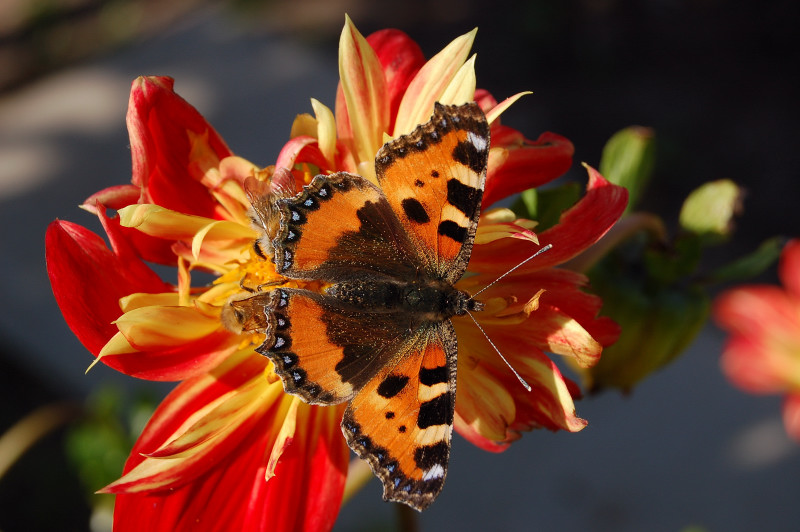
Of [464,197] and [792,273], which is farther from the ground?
[464,197]

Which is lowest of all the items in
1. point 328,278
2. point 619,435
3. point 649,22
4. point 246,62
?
point 619,435

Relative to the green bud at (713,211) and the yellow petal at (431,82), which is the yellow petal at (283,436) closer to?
the yellow petal at (431,82)

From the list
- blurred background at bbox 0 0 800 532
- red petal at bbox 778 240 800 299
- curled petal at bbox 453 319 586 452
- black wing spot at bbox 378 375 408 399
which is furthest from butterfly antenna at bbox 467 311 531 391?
blurred background at bbox 0 0 800 532

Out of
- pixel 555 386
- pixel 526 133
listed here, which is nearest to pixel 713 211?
pixel 555 386

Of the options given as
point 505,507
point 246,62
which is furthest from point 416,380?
point 246,62

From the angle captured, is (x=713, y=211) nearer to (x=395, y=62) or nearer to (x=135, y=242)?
(x=395, y=62)

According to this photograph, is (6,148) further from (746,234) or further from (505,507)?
(746,234)

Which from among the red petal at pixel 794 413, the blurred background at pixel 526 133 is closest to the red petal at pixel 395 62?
the red petal at pixel 794 413
